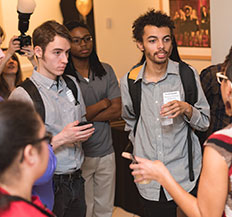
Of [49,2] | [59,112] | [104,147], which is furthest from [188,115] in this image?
[49,2]

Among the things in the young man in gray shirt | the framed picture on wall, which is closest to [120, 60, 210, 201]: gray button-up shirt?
A: the young man in gray shirt

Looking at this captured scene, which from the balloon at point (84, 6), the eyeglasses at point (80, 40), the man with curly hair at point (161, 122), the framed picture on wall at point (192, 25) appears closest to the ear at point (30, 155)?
the man with curly hair at point (161, 122)

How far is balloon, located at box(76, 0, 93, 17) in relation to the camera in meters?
6.30

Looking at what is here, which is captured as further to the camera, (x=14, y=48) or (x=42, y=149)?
(x=14, y=48)

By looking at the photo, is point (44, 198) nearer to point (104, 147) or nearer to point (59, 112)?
point (59, 112)

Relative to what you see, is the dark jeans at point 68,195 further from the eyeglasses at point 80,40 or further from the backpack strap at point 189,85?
the eyeglasses at point 80,40

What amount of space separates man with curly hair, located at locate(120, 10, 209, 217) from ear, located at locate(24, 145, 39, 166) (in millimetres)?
1378

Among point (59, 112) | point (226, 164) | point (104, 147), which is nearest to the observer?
point (226, 164)

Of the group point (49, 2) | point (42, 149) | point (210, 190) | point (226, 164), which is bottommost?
point (210, 190)

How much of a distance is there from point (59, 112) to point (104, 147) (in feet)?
3.07

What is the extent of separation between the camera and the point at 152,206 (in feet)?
8.81

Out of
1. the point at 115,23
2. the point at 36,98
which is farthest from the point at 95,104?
the point at 115,23

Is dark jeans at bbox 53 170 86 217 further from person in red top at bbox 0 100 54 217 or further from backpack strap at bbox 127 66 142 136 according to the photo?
person in red top at bbox 0 100 54 217

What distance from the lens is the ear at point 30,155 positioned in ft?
4.15
